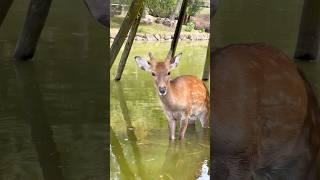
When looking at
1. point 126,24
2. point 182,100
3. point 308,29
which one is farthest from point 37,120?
point 126,24

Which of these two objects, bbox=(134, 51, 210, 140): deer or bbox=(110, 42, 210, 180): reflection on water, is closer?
bbox=(110, 42, 210, 180): reflection on water

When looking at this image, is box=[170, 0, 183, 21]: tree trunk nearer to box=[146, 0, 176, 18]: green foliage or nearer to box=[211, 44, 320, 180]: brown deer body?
box=[146, 0, 176, 18]: green foliage

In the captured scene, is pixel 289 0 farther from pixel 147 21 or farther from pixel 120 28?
pixel 147 21

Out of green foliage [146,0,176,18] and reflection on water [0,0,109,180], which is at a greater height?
reflection on water [0,0,109,180]

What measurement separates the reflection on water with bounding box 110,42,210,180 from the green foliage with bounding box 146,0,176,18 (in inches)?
6.2

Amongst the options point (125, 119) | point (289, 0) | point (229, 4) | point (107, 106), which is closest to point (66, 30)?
point (107, 106)

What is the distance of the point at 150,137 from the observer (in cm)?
238

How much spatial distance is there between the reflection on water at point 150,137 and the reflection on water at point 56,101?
1.80ft

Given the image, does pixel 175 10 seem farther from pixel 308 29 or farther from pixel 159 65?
pixel 308 29

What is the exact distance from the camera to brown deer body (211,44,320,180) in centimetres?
133

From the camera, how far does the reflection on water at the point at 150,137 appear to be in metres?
2.09

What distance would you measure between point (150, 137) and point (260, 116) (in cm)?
109

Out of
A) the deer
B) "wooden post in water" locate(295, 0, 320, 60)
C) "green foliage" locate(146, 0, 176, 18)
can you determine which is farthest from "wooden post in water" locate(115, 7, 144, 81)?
"wooden post in water" locate(295, 0, 320, 60)

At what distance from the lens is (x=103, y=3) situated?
1.40 meters
